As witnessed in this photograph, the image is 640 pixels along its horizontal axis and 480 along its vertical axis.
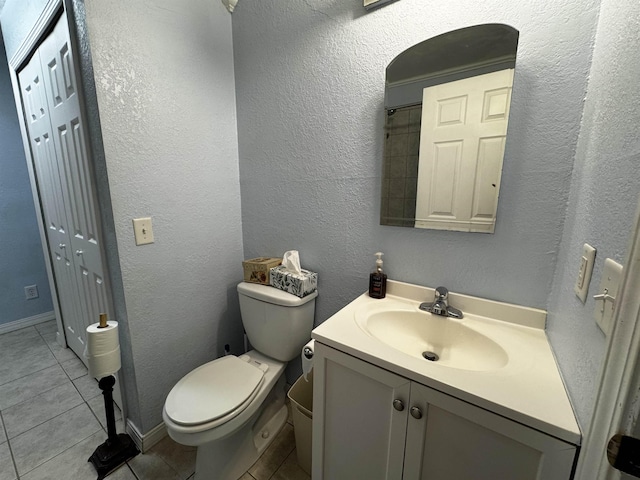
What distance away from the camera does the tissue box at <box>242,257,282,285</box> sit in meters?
1.32

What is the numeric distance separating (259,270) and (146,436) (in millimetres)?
950

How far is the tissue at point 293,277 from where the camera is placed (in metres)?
1.22

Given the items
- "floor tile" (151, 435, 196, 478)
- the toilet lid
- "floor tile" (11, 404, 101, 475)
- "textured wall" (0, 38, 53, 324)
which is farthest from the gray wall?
"textured wall" (0, 38, 53, 324)

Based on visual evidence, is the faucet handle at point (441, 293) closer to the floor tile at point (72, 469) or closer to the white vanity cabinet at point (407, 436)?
the white vanity cabinet at point (407, 436)

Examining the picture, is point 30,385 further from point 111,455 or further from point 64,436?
point 111,455

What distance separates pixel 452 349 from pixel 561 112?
80 cm

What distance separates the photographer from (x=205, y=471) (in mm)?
1062

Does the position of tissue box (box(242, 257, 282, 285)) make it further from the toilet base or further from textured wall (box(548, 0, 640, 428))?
textured wall (box(548, 0, 640, 428))

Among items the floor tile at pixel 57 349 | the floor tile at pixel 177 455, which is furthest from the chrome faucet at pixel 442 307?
the floor tile at pixel 57 349

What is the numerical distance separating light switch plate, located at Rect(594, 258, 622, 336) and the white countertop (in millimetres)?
214

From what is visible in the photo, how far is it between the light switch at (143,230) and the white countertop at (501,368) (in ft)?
2.92

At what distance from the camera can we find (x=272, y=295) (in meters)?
1.22

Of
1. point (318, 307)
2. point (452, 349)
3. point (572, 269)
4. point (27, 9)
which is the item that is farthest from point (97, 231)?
point (572, 269)

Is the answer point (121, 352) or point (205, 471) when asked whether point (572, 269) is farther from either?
point (121, 352)
